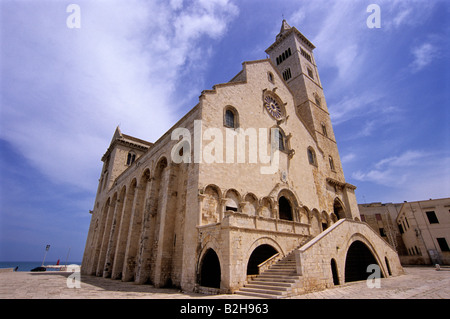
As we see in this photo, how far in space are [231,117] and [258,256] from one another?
31.3ft

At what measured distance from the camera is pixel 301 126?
22.4 m

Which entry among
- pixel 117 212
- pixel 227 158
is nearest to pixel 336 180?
pixel 227 158

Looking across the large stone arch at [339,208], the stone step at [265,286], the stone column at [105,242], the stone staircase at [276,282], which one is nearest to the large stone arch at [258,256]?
the stone staircase at [276,282]

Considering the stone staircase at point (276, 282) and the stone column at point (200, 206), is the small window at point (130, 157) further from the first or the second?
the stone staircase at point (276, 282)

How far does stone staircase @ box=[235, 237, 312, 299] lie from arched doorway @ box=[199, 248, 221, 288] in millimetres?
1982

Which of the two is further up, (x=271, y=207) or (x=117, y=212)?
(x=117, y=212)

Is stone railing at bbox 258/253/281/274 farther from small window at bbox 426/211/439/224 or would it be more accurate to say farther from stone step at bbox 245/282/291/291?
small window at bbox 426/211/439/224

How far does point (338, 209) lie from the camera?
2322 centimetres

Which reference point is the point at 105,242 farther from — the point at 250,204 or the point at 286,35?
the point at 286,35

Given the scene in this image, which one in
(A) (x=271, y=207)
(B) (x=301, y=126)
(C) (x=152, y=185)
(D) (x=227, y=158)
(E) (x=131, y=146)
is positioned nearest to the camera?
(D) (x=227, y=158)

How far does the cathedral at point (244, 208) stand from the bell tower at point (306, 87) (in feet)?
2.17

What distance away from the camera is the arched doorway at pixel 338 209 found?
22783mm
